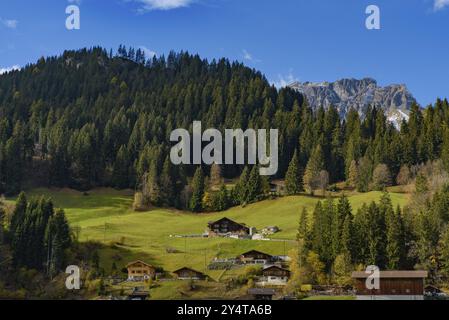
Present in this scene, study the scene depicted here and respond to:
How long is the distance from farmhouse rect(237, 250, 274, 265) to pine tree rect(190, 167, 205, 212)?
5244cm

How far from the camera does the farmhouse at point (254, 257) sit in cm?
8831

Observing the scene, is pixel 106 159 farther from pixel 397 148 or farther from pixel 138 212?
pixel 397 148

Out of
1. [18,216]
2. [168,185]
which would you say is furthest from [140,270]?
[168,185]

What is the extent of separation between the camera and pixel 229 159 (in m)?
169

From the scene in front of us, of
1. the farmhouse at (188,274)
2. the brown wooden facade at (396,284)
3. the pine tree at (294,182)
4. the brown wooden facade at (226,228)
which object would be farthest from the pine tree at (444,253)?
the pine tree at (294,182)

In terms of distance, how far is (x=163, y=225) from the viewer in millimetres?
118250

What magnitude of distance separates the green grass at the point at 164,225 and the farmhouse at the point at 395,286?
22567mm

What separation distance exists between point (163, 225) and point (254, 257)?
112 ft

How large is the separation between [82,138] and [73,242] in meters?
83.2

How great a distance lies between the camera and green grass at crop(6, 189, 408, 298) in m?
92.8

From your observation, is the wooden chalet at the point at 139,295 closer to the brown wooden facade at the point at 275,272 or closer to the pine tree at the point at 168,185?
the brown wooden facade at the point at 275,272

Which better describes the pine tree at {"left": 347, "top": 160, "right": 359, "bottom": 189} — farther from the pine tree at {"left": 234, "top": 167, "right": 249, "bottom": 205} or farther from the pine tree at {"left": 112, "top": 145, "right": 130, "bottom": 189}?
the pine tree at {"left": 112, "top": 145, "right": 130, "bottom": 189}

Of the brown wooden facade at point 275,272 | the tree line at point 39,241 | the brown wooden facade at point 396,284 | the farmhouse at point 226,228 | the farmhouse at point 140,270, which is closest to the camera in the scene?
the brown wooden facade at point 396,284

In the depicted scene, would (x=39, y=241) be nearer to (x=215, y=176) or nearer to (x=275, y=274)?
(x=275, y=274)
